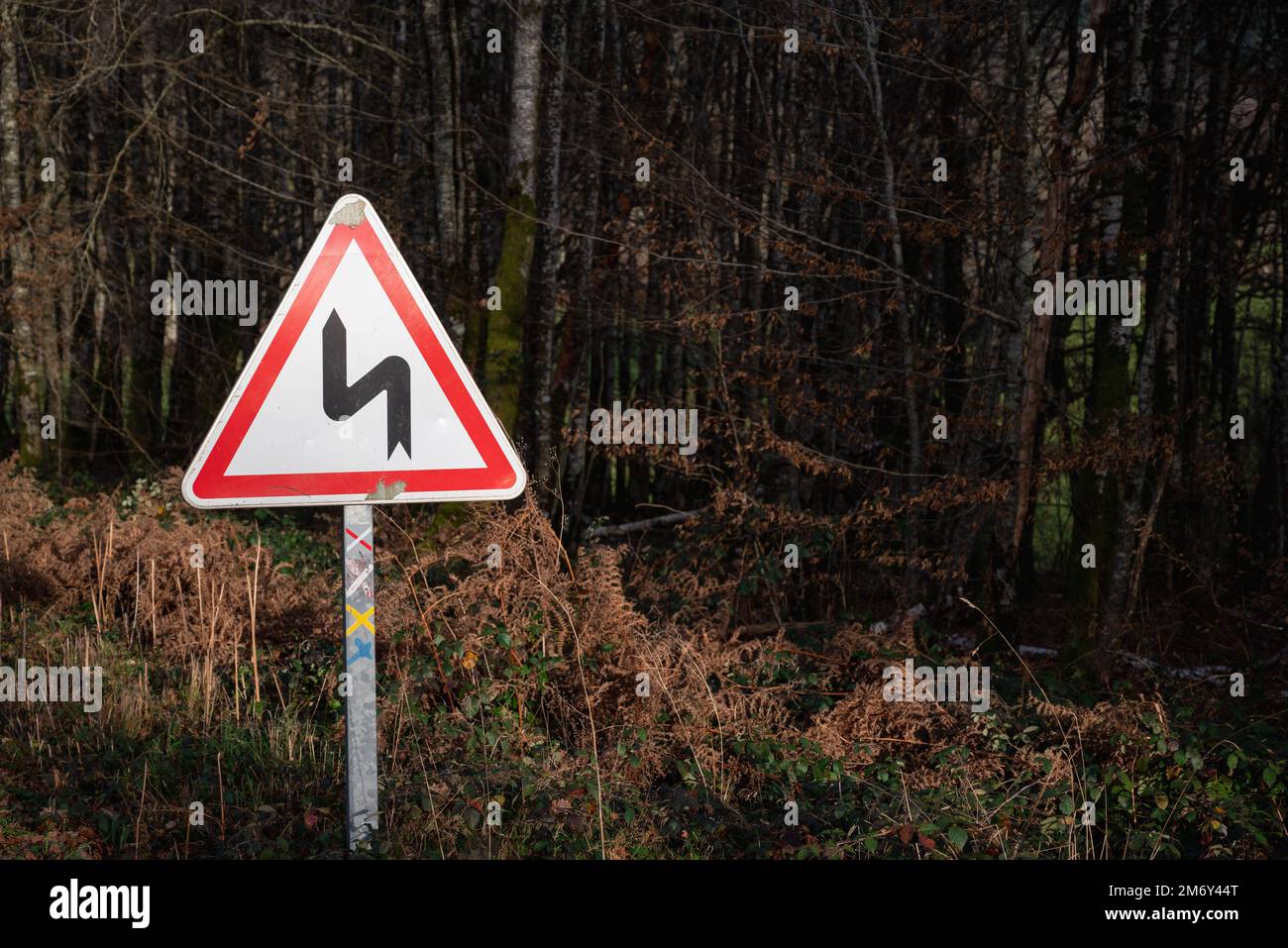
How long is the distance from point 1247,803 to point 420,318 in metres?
4.21

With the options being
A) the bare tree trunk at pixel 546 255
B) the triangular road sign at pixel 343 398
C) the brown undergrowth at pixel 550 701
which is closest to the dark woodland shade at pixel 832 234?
the bare tree trunk at pixel 546 255

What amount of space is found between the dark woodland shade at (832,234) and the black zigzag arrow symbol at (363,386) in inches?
104

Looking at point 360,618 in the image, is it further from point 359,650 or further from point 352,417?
point 352,417

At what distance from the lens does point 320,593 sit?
754cm

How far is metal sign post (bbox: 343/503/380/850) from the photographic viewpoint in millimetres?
3230

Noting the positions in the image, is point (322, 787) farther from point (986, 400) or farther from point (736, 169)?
point (736, 169)

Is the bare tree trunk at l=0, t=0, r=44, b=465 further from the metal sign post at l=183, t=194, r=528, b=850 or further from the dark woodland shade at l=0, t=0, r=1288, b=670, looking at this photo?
the metal sign post at l=183, t=194, r=528, b=850

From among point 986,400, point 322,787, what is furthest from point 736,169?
point 322,787

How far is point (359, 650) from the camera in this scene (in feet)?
10.6

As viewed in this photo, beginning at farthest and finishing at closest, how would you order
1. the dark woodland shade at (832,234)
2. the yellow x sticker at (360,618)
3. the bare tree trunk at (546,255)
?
the bare tree trunk at (546,255)
the dark woodland shade at (832,234)
the yellow x sticker at (360,618)

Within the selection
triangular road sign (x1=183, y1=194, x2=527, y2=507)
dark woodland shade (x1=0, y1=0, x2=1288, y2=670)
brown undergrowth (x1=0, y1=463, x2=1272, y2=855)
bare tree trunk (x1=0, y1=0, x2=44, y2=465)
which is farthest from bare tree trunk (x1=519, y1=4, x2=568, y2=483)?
bare tree trunk (x1=0, y1=0, x2=44, y2=465)

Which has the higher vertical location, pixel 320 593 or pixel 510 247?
pixel 510 247

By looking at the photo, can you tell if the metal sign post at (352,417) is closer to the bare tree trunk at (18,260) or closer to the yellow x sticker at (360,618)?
the yellow x sticker at (360,618)

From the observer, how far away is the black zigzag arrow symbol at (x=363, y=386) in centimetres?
330
